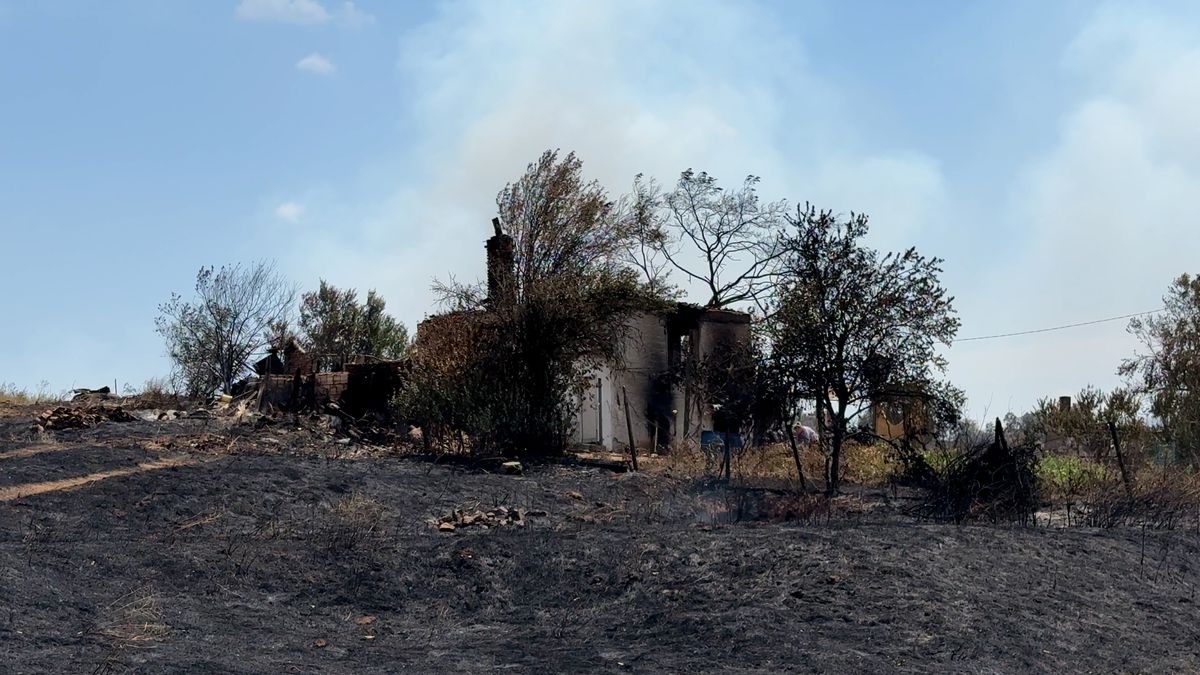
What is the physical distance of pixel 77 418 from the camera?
21.7 metres

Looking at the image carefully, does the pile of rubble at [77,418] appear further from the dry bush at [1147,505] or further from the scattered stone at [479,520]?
the dry bush at [1147,505]

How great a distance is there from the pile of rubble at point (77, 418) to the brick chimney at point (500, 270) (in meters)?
7.60

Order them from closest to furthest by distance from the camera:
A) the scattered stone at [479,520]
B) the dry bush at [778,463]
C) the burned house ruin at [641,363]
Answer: the scattered stone at [479,520] → the dry bush at [778,463] → the burned house ruin at [641,363]

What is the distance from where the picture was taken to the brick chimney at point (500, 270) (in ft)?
70.0

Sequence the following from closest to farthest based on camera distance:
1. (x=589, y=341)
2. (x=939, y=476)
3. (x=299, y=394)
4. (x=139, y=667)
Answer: (x=139, y=667)
(x=939, y=476)
(x=589, y=341)
(x=299, y=394)

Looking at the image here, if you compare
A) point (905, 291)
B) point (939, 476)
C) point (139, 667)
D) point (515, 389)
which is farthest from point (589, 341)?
point (139, 667)

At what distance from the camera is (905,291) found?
1577 centimetres

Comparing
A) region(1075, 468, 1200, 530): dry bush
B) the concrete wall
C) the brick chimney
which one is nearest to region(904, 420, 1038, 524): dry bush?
region(1075, 468, 1200, 530): dry bush

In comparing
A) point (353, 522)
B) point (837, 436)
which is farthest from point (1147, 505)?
point (353, 522)

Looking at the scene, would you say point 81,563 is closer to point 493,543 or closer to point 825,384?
point 493,543

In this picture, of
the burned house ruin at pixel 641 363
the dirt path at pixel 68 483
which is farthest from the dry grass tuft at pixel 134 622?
the burned house ruin at pixel 641 363

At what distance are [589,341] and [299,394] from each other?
7575 mm

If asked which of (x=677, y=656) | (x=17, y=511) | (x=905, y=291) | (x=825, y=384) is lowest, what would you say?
(x=677, y=656)

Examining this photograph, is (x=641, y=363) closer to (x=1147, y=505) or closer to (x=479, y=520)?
(x=479, y=520)
